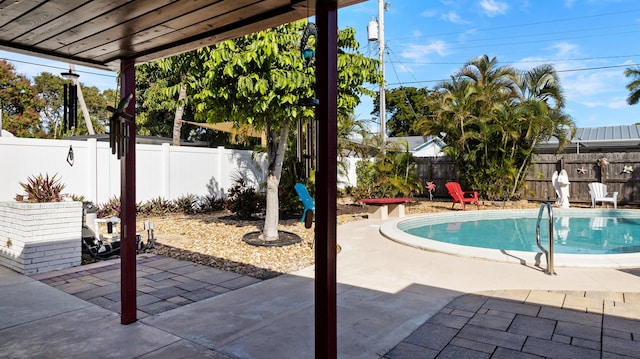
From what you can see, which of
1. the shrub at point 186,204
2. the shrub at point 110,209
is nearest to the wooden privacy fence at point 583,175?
the shrub at point 186,204

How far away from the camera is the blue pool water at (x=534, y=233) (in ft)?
24.8

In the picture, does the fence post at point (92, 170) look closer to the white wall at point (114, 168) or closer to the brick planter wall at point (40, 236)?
the white wall at point (114, 168)

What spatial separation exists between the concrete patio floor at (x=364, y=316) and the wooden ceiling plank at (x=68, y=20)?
233 centimetres

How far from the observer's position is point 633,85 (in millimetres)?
20188

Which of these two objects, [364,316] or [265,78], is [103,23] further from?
[364,316]

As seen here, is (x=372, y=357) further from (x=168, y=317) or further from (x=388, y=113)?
(x=388, y=113)

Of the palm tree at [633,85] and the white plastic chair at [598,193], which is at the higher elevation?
the palm tree at [633,85]

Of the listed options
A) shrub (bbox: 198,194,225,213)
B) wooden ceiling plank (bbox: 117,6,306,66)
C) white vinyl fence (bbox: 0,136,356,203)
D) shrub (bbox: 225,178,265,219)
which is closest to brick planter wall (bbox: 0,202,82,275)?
white vinyl fence (bbox: 0,136,356,203)

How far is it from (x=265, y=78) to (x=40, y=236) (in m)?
3.53

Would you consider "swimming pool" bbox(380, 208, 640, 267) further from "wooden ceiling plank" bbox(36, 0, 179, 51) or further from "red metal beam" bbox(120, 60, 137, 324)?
"wooden ceiling plank" bbox(36, 0, 179, 51)

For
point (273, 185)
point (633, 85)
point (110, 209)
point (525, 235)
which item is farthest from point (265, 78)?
point (633, 85)

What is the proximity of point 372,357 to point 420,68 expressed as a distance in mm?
26846

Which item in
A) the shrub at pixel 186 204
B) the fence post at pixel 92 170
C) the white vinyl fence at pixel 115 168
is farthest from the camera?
the shrub at pixel 186 204

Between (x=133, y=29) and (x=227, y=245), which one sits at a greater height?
(x=133, y=29)
